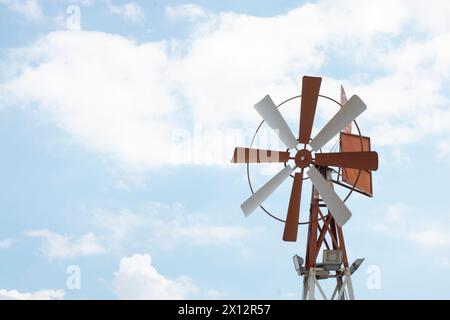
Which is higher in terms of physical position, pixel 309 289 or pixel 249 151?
pixel 249 151

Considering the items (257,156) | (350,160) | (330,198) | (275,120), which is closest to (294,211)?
(330,198)

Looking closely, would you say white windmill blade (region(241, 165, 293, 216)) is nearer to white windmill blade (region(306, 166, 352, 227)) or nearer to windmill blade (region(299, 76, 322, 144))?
white windmill blade (region(306, 166, 352, 227))

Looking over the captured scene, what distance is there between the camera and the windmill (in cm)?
2127

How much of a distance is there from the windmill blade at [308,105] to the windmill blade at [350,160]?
0.74 metres

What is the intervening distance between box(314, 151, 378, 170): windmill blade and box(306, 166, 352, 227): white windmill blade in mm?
420

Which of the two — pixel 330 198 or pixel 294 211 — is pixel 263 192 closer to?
pixel 294 211

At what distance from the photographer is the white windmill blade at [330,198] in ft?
68.0

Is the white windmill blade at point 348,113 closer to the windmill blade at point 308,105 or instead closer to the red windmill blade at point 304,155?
the red windmill blade at point 304,155

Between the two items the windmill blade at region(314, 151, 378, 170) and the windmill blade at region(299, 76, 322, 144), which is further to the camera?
the windmill blade at region(299, 76, 322, 144)

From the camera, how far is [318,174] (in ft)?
70.4

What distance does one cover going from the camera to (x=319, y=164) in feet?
71.2
